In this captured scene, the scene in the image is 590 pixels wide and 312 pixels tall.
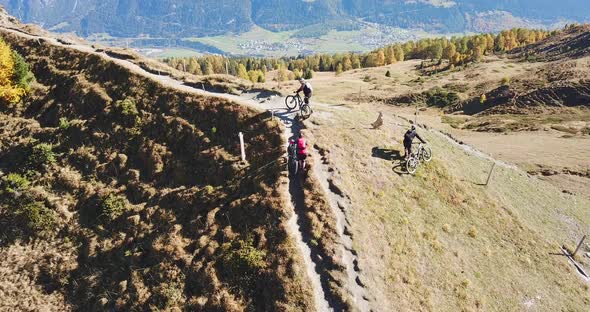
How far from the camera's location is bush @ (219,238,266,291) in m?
19.0

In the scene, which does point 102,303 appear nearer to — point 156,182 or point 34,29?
point 156,182

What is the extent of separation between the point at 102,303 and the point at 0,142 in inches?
893

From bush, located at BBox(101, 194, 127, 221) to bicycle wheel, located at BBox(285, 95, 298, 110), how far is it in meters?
15.7

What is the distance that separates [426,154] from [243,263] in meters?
19.7

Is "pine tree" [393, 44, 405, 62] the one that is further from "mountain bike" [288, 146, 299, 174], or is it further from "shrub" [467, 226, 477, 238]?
"mountain bike" [288, 146, 299, 174]

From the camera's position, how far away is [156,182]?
2778 cm

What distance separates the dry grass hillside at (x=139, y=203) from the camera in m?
20.0

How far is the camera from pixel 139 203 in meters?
26.8

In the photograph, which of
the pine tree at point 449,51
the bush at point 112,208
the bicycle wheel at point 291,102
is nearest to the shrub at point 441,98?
the pine tree at point 449,51

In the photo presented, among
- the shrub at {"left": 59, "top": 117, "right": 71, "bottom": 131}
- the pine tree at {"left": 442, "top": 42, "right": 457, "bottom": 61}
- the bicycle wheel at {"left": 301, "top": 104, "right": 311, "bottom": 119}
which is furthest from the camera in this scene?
the pine tree at {"left": 442, "top": 42, "right": 457, "bottom": 61}

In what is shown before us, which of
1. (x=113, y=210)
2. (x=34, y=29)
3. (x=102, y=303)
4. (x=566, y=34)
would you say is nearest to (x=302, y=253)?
(x=102, y=303)

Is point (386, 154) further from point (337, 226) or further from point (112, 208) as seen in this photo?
point (112, 208)

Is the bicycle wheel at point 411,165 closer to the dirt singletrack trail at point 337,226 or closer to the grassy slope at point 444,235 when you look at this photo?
the grassy slope at point 444,235

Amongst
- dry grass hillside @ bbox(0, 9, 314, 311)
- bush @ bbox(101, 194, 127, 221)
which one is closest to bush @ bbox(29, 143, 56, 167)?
dry grass hillside @ bbox(0, 9, 314, 311)
